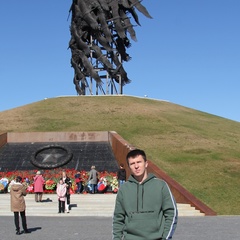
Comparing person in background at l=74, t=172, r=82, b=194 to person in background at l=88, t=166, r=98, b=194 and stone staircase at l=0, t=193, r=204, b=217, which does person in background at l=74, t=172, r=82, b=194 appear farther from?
stone staircase at l=0, t=193, r=204, b=217

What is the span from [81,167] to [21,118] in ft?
44.6

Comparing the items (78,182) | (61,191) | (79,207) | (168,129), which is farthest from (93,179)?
(168,129)

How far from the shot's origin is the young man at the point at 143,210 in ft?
12.6

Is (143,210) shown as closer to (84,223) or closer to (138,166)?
(138,166)

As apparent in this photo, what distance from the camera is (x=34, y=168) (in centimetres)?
2298

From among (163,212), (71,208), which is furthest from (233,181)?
(163,212)

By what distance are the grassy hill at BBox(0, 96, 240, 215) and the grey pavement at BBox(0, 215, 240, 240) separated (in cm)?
272

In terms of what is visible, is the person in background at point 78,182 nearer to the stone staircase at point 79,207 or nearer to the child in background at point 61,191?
the stone staircase at point 79,207

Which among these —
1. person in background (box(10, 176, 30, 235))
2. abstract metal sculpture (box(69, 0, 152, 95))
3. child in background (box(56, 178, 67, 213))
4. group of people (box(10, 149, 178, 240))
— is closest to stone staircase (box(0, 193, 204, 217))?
child in background (box(56, 178, 67, 213))

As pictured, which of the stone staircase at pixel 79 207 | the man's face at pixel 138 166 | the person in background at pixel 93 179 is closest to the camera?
the man's face at pixel 138 166

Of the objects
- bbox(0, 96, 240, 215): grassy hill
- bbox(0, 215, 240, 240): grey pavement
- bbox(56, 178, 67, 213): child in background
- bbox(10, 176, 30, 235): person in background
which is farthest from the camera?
bbox(0, 96, 240, 215): grassy hill

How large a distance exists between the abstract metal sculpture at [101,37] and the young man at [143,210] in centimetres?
4018

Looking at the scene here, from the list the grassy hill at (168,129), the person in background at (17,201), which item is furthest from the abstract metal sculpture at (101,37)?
the person in background at (17,201)

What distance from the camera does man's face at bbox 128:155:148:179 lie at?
13.2ft
